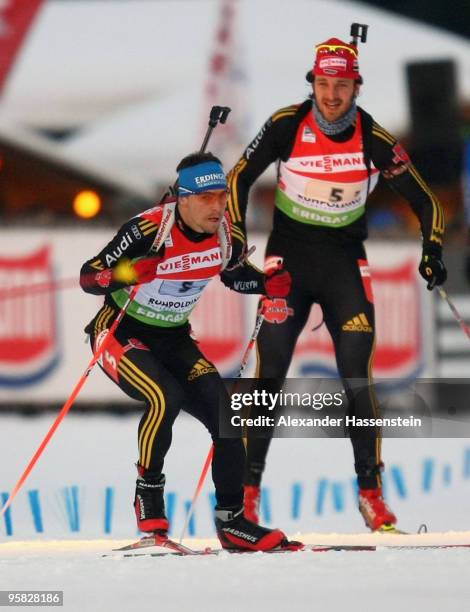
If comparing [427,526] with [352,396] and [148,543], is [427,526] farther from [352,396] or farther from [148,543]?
[148,543]

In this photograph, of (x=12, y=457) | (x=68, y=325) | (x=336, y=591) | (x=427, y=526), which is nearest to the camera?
(x=336, y=591)

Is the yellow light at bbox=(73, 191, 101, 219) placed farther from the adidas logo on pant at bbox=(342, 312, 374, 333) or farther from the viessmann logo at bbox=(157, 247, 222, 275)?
the viessmann logo at bbox=(157, 247, 222, 275)

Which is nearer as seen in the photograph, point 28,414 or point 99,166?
point 28,414

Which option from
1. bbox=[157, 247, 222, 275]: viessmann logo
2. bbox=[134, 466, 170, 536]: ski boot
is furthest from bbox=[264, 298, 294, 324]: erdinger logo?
bbox=[134, 466, 170, 536]: ski boot

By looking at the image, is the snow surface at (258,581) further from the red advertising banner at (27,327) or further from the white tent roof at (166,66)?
the white tent roof at (166,66)

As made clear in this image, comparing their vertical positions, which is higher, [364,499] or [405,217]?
Result: [405,217]

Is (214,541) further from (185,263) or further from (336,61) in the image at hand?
(336,61)

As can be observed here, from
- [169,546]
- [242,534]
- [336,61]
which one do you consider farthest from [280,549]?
[336,61]

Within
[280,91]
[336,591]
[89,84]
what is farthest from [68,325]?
[89,84]

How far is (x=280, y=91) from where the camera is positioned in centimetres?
2934

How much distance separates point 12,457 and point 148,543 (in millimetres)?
4425

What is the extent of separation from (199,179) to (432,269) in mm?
1304

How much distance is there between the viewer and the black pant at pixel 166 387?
21.2 ft

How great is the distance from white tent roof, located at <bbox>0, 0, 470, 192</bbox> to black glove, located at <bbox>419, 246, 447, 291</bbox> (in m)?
16.2
